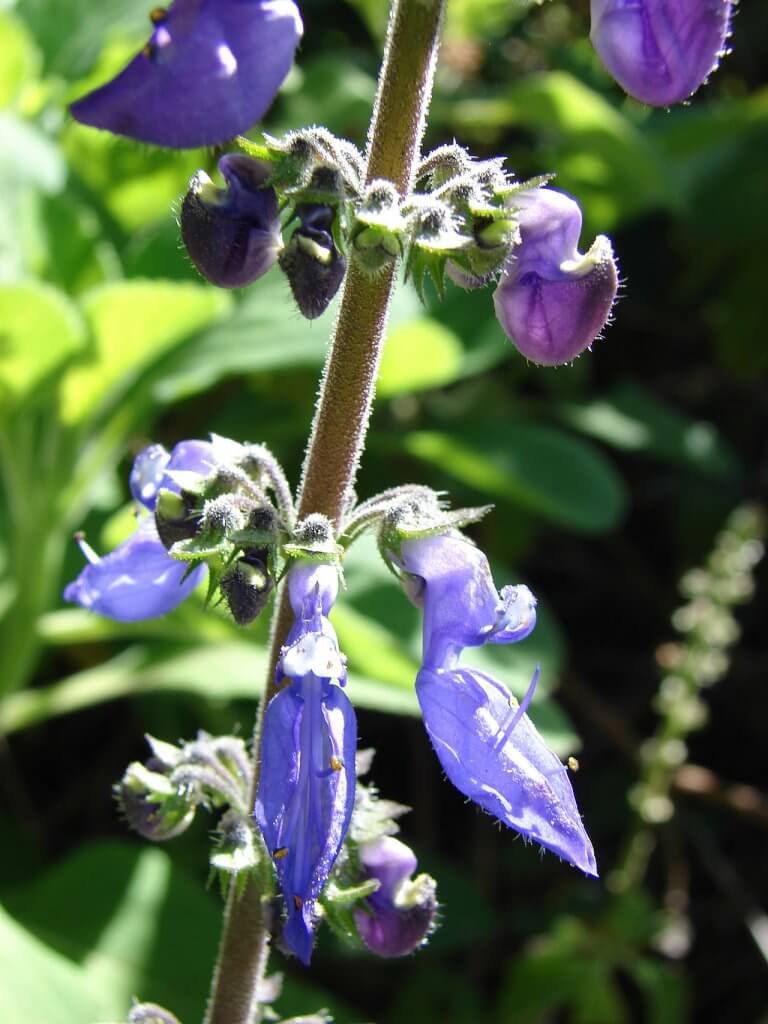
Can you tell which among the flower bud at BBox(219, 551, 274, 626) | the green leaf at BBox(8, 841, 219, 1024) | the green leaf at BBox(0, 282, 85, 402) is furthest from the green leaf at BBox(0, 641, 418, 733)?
the flower bud at BBox(219, 551, 274, 626)

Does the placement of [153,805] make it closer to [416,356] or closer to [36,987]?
[36,987]

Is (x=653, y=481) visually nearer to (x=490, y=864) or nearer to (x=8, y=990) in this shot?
(x=490, y=864)

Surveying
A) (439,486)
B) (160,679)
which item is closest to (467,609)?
(160,679)

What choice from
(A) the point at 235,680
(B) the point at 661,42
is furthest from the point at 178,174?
(B) the point at 661,42

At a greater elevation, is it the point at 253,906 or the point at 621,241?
the point at 621,241

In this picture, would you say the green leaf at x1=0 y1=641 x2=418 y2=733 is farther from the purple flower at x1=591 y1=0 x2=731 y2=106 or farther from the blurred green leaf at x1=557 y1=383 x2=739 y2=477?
the purple flower at x1=591 y1=0 x2=731 y2=106

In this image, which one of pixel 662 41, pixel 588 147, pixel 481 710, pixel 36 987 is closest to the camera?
pixel 662 41
